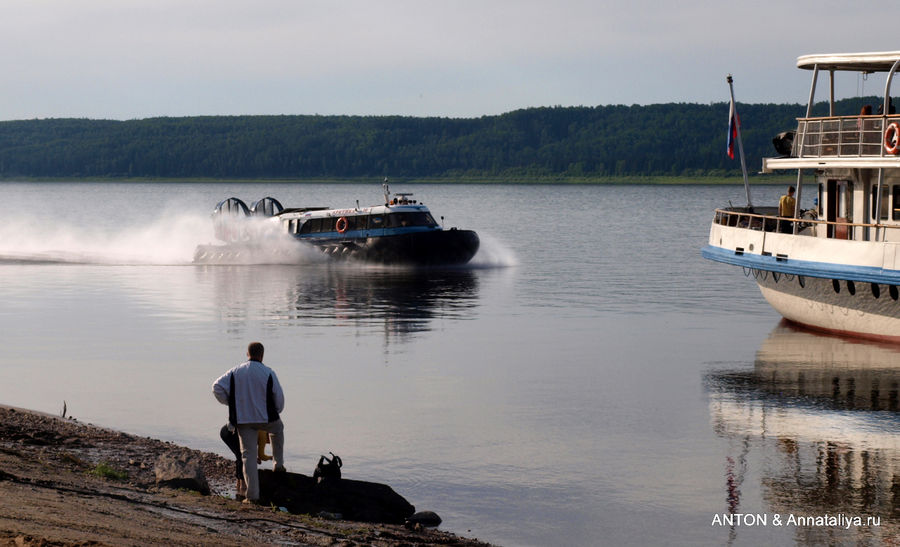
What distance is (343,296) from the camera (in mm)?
42938

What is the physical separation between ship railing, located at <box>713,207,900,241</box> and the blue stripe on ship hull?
0.88m

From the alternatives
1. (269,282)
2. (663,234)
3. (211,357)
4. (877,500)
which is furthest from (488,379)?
(663,234)

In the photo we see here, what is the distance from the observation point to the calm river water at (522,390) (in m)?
15.6

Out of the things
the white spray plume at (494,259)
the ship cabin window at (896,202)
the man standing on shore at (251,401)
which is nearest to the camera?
the man standing on shore at (251,401)

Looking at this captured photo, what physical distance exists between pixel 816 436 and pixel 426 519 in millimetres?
7759

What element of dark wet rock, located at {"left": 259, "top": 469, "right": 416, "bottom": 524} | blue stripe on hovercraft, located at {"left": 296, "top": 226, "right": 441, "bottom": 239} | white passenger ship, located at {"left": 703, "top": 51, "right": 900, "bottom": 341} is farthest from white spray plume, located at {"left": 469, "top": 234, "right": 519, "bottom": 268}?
dark wet rock, located at {"left": 259, "top": 469, "right": 416, "bottom": 524}

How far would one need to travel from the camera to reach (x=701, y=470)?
17141mm

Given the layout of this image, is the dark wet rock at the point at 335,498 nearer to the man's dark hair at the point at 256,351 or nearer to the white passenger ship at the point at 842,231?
the man's dark hair at the point at 256,351

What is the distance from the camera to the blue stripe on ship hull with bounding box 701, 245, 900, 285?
27444 millimetres

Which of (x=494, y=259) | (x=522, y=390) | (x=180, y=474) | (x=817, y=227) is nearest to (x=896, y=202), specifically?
(x=817, y=227)

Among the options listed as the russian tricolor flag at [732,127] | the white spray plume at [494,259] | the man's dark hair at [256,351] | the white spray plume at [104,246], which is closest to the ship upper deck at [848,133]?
the russian tricolor flag at [732,127]

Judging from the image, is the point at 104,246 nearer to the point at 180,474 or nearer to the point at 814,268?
the point at 814,268

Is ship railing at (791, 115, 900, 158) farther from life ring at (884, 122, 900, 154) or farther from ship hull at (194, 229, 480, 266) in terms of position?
ship hull at (194, 229, 480, 266)

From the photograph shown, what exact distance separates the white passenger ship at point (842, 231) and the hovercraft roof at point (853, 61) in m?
0.03
